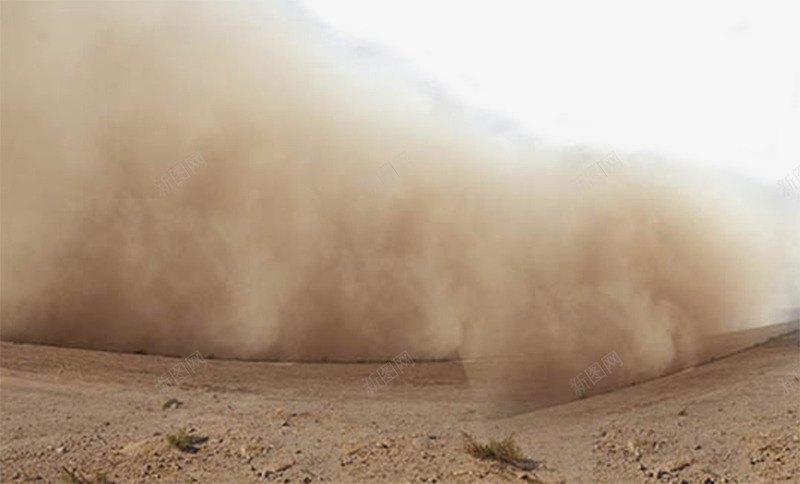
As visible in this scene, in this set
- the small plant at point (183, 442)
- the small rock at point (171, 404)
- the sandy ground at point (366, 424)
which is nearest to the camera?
the sandy ground at point (366, 424)

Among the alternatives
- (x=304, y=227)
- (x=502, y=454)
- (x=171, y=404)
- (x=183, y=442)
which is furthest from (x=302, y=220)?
(x=502, y=454)

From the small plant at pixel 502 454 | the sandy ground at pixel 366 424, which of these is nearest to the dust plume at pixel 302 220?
the sandy ground at pixel 366 424

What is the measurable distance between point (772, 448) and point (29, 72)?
1363 cm

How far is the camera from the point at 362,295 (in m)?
10.2

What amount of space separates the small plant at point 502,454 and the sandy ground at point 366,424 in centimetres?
9

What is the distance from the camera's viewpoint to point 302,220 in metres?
11.1

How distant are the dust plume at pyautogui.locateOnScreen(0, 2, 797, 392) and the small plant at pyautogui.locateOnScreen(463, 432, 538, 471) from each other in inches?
107

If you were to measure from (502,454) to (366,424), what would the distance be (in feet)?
5.43

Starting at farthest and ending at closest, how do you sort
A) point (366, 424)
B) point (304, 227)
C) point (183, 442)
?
1. point (304, 227)
2. point (366, 424)
3. point (183, 442)

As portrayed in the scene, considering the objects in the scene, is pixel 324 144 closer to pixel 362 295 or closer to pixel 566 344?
pixel 362 295

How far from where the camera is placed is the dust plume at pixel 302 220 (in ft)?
32.0

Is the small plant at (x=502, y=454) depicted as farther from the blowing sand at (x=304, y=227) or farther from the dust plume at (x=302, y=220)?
the dust plume at (x=302, y=220)

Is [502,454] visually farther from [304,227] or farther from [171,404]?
[304,227]

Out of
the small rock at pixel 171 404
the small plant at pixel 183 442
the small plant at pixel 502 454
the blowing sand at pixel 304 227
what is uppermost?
the blowing sand at pixel 304 227
